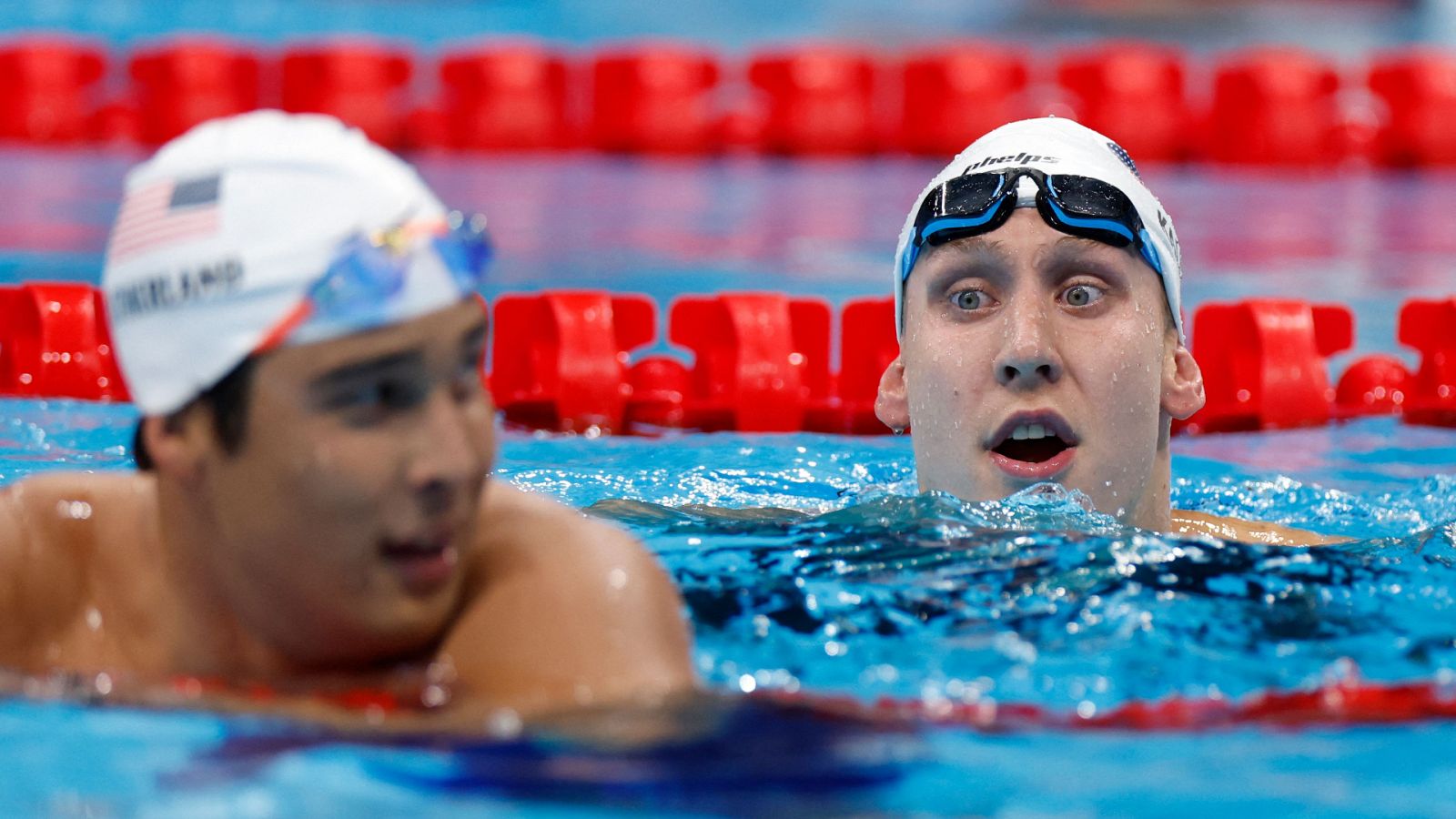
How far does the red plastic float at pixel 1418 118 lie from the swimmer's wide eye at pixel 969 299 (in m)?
9.52

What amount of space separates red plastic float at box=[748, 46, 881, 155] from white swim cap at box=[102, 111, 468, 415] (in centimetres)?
1052

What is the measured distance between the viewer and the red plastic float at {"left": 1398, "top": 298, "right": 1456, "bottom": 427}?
19.5ft

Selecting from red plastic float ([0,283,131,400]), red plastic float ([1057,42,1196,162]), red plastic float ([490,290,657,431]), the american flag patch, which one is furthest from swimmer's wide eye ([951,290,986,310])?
red plastic float ([1057,42,1196,162])

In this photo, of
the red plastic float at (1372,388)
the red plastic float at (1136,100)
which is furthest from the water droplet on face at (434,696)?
the red plastic float at (1136,100)

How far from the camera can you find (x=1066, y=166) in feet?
12.3

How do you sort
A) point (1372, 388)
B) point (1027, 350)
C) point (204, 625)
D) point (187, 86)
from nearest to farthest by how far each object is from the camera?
point (204, 625)
point (1027, 350)
point (1372, 388)
point (187, 86)

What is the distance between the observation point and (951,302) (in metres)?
3.70

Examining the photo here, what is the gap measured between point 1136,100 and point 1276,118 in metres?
0.94

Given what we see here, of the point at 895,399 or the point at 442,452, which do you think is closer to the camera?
the point at 442,452

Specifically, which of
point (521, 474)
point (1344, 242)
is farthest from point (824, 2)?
point (521, 474)

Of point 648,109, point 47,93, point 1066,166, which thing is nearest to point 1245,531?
point 1066,166

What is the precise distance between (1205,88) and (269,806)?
498 inches

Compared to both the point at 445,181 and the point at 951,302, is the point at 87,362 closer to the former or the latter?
the point at 951,302

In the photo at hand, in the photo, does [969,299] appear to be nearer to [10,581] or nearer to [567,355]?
[10,581]
